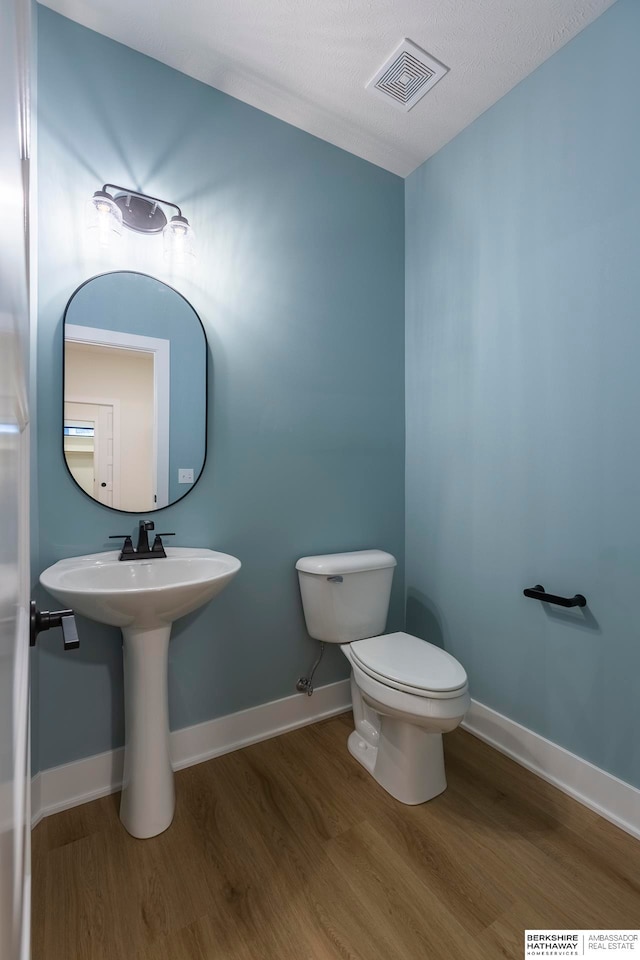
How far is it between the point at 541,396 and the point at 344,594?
42.3 inches

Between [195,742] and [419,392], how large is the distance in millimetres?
1799

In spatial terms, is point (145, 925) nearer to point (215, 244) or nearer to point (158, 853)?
point (158, 853)

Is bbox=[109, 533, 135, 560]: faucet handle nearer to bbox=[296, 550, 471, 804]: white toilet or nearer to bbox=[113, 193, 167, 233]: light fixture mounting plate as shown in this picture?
bbox=[296, 550, 471, 804]: white toilet

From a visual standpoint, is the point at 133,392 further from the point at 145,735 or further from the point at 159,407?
the point at 145,735

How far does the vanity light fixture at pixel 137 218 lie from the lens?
1.45 m

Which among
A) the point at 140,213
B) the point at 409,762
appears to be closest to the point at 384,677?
the point at 409,762

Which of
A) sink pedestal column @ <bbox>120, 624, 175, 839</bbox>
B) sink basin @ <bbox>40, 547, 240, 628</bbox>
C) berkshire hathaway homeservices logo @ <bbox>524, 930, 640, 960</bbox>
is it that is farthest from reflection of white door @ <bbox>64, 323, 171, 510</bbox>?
berkshire hathaway homeservices logo @ <bbox>524, 930, 640, 960</bbox>

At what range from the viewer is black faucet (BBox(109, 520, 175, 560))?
4.79 ft

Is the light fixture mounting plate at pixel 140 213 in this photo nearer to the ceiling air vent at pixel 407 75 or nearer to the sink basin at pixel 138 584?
the ceiling air vent at pixel 407 75

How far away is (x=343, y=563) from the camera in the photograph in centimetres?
178

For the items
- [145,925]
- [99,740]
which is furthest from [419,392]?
[145,925]

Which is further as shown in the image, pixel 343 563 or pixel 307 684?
pixel 307 684

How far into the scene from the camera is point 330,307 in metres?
1.99

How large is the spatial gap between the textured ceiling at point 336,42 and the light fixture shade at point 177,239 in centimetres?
60
